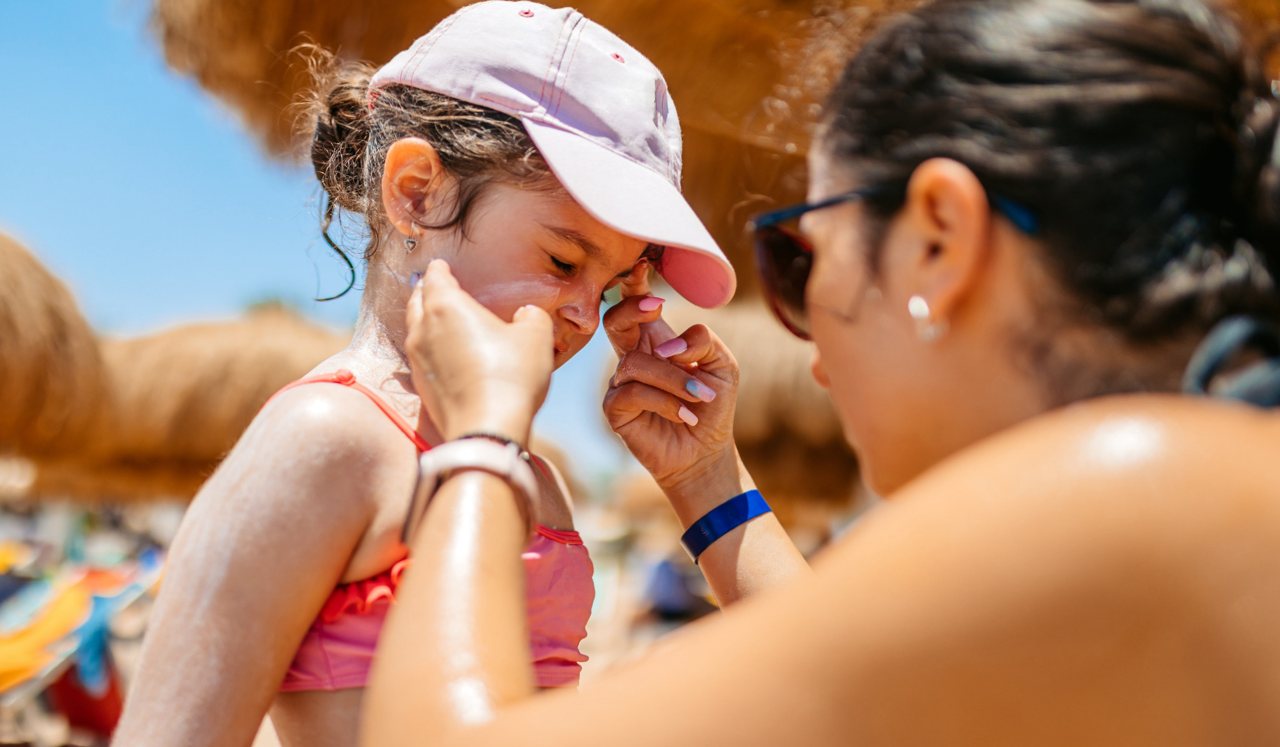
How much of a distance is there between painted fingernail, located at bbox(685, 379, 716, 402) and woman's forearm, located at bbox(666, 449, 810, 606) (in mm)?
156

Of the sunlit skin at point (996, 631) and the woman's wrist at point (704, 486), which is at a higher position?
the sunlit skin at point (996, 631)

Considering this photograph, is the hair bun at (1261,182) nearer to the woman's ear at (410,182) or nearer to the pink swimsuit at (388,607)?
the pink swimsuit at (388,607)

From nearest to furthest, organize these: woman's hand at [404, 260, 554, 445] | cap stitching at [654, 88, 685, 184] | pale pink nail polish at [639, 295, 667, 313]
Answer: woman's hand at [404, 260, 554, 445] → cap stitching at [654, 88, 685, 184] → pale pink nail polish at [639, 295, 667, 313]

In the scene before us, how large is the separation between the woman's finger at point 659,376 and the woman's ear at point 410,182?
0.54 meters

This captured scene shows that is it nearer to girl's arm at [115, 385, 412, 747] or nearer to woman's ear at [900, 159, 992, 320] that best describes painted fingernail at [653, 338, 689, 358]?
girl's arm at [115, 385, 412, 747]

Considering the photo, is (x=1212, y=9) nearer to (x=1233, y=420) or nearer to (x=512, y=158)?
(x=1233, y=420)

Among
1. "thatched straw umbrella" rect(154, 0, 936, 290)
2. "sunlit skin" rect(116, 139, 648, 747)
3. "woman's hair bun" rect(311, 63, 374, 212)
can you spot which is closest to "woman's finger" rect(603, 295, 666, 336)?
"sunlit skin" rect(116, 139, 648, 747)

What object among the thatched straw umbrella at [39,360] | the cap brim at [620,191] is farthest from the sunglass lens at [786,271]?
the thatched straw umbrella at [39,360]

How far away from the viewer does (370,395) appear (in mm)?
1453

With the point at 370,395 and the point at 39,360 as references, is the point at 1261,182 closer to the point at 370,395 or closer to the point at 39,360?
the point at 370,395

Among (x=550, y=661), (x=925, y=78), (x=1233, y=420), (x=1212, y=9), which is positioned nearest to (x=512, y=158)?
(x=925, y=78)

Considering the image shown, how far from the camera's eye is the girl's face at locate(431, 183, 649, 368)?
5.23ft

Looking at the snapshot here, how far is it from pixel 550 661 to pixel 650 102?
1062 millimetres

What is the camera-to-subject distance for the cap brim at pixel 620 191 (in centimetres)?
151
